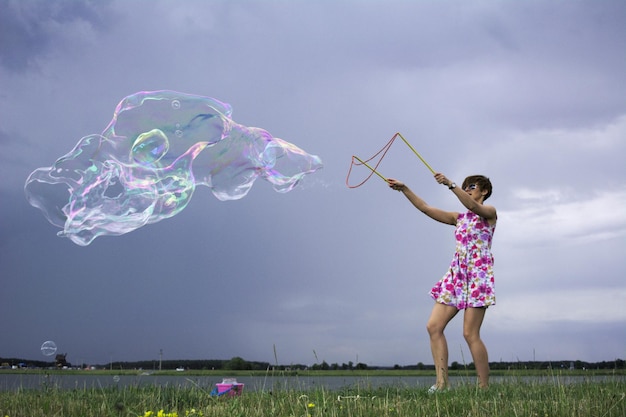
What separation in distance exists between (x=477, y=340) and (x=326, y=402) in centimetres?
273

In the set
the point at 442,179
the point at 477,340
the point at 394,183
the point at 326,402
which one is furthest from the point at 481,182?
the point at 326,402

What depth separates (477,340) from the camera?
8.04 m

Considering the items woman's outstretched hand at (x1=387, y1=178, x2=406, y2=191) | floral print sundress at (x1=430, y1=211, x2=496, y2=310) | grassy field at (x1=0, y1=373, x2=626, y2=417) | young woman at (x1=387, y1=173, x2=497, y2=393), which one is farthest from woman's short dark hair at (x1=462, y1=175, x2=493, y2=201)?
grassy field at (x1=0, y1=373, x2=626, y2=417)

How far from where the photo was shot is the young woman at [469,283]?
315 inches

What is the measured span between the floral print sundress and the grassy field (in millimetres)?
1102

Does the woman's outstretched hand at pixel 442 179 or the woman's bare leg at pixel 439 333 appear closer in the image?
the woman's outstretched hand at pixel 442 179

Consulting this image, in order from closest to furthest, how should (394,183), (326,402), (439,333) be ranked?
(326,402)
(439,333)
(394,183)

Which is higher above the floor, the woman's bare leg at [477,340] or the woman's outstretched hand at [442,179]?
the woman's outstretched hand at [442,179]

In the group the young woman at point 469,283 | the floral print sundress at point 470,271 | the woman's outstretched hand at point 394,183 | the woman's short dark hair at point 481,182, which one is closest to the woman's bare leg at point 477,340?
the young woman at point 469,283

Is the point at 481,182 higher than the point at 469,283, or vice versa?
the point at 481,182

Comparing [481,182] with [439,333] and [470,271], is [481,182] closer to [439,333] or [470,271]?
[470,271]

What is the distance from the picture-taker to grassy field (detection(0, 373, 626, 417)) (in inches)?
223

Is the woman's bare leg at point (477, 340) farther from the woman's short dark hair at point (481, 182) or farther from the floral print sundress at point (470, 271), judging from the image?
the woman's short dark hair at point (481, 182)

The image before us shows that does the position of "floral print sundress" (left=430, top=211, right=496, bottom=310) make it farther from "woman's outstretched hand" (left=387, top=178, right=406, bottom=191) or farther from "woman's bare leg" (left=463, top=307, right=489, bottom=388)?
"woman's outstretched hand" (left=387, top=178, right=406, bottom=191)
